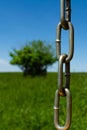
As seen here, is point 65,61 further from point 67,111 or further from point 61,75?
point 67,111

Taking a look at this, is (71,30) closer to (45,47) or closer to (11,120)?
(11,120)

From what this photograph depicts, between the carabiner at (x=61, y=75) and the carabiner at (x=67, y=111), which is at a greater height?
the carabiner at (x=61, y=75)

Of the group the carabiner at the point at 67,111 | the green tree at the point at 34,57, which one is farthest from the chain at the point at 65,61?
the green tree at the point at 34,57

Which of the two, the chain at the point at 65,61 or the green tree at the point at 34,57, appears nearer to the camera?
the chain at the point at 65,61

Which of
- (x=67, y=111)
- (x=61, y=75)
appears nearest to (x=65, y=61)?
(x=61, y=75)

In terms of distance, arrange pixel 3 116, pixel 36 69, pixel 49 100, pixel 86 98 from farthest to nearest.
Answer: pixel 36 69
pixel 49 100
pixel 86 98
pixel 3 116

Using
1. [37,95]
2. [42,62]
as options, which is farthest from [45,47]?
[37,95]

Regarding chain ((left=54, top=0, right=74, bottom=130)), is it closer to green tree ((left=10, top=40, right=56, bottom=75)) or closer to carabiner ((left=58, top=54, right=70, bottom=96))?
carabiner ((left=58, top=54, right=70, bottom=96))

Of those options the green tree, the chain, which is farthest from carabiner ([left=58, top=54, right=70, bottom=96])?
the green tree

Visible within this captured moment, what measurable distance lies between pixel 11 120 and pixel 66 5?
5.38m

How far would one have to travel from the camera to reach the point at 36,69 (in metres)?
47.0

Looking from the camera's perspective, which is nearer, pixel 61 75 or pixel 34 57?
pixel 61 75

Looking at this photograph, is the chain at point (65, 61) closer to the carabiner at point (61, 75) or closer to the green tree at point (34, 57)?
the carabiner at point (61, 75)

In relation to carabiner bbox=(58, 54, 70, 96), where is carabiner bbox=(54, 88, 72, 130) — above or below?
below
